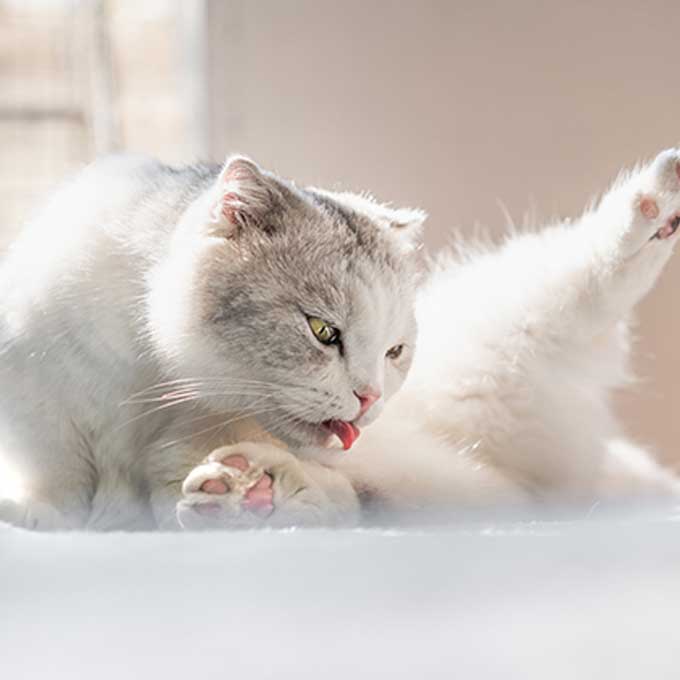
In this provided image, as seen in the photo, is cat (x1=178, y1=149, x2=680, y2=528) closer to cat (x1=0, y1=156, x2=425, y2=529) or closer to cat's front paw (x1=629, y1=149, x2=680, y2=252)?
cat's front paw (x1=629, y1=149, x2=680, y2=252)

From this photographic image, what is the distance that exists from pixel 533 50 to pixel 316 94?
0.30m

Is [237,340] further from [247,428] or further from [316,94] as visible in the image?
[316,94]

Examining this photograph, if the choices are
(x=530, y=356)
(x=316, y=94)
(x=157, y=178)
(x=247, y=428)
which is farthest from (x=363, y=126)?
(x=247, y=428)

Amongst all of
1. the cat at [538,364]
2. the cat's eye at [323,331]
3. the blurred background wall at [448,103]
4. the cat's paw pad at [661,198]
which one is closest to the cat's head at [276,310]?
the cat's eye at [323,331]

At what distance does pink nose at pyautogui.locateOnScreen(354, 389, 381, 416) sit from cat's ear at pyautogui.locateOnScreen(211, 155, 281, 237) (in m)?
0.14

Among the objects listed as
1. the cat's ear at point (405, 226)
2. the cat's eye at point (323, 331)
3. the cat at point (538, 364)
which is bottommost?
the cat at point (538, 364)

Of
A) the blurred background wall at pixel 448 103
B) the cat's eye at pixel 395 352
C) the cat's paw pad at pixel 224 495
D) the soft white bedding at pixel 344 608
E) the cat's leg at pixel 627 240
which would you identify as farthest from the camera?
the blurred background wall at pixel 448 103

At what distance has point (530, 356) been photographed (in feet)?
3.08

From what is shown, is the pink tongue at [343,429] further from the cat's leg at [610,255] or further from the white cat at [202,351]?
the cat's leg at [610,255]

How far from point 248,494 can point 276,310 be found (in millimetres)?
124

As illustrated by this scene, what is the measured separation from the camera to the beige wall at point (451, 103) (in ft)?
4.01

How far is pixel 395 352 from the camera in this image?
27.9 inches

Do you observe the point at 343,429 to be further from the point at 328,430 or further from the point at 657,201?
the point at 657,201

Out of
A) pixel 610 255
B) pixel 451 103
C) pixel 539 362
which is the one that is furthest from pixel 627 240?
pixel 451 103
